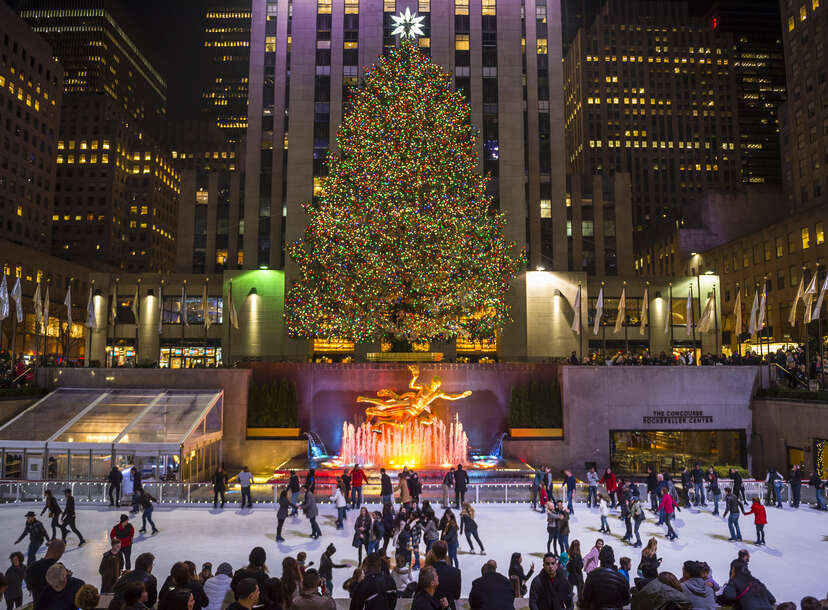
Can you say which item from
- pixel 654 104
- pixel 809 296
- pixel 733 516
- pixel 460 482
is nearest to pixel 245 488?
pixel 460 482

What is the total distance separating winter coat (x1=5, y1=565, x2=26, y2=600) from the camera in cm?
1051

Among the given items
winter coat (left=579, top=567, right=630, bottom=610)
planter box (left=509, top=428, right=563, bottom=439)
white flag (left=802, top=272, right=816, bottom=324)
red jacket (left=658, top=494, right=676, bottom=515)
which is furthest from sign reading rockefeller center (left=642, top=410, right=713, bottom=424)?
winter coat (left=579, top=567, right=630, bottom=610)

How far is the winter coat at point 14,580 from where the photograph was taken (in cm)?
1051

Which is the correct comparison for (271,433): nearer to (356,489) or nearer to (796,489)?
(356,489)

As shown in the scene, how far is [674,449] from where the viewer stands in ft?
117

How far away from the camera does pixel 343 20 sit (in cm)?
4934

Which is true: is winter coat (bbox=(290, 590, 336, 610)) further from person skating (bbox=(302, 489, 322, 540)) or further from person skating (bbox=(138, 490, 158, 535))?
person skating (bbox=(138, 490, 158, 535))

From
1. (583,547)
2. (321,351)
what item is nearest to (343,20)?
(321,351)

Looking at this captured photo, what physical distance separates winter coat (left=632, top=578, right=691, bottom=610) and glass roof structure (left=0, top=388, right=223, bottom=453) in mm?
21790

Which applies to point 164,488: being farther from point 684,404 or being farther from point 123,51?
point 123,51

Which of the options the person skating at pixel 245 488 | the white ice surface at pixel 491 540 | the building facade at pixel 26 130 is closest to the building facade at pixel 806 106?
the white ice surface at pixel 491 540

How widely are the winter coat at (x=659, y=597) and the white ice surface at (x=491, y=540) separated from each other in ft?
19.1

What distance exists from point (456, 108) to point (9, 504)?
30.5 meters

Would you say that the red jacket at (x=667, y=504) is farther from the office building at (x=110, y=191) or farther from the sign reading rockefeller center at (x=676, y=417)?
the office building at (x=110, y=191)
